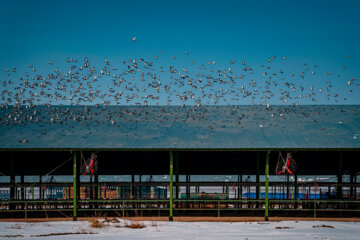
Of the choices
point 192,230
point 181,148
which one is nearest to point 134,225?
point 192,230

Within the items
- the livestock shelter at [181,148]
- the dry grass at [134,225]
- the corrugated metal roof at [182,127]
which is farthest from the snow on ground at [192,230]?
the corrugated metal roof at [182,127]

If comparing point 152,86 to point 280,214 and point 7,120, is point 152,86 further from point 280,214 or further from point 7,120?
point 280,214

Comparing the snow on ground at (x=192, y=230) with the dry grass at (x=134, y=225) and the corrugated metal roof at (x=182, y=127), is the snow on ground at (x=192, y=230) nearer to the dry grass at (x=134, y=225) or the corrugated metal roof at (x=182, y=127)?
the dry grass at (x=134, y=225)

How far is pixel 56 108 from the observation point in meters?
21.1

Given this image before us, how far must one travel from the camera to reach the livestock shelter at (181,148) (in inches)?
589

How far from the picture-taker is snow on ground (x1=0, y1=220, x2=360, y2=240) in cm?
1170

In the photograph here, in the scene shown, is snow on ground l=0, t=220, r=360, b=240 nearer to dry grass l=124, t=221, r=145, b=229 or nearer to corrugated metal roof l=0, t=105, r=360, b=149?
dry grass l=124, t=221, r=145, b=229

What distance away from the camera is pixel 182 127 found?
58.8 ft

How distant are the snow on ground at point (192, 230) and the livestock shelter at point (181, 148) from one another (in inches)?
36.4

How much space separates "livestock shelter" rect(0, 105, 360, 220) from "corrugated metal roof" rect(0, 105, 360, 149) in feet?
0.16

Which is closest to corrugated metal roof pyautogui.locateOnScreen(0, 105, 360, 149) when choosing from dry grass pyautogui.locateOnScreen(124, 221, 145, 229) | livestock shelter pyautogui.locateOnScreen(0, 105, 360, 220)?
livestock shelter pyautogui.locateOnScreen(0, 105, 360, 220)

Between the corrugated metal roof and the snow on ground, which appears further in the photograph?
the corrugated metal roof

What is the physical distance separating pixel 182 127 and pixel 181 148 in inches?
142

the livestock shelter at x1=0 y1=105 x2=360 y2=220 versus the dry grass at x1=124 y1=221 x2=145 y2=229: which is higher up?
the livestock shelter at x1=0 y1=105 x2=360 y2=220
